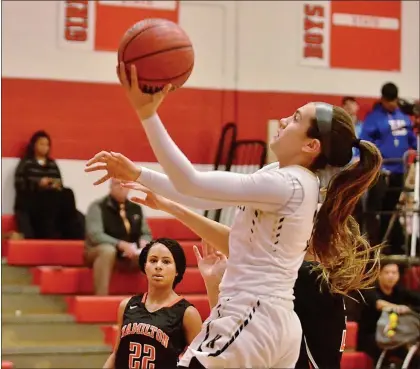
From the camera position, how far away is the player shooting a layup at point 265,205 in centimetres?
266

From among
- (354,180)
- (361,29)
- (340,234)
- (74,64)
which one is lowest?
(340,234)

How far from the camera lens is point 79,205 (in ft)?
29.4

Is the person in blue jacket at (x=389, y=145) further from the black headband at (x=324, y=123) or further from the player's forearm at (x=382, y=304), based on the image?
the black headband at (x=324, y=123)

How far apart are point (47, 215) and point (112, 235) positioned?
3.08 feet

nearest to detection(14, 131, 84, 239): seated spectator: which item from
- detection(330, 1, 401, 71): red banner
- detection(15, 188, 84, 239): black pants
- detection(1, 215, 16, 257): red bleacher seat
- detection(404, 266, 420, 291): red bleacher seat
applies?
detection(15, 188, 84, 239): black pants

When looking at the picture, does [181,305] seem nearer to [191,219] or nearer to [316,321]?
[316,321]

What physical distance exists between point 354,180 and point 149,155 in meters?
6.25

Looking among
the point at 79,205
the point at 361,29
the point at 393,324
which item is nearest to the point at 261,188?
the point at 393,324

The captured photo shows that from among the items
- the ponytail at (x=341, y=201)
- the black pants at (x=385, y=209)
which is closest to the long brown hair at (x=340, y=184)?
the ponytail at (x=341, y=201)

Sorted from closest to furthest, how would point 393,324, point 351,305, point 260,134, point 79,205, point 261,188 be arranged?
point 261,188 < point 393,324 < point 351,305 < point 79,205 < point 260,134

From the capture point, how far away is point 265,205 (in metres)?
2.75

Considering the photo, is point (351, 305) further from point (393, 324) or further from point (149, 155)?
point (149, 155)

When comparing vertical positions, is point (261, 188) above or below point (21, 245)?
above

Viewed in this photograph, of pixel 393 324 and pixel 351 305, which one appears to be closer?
pixel 393 324
